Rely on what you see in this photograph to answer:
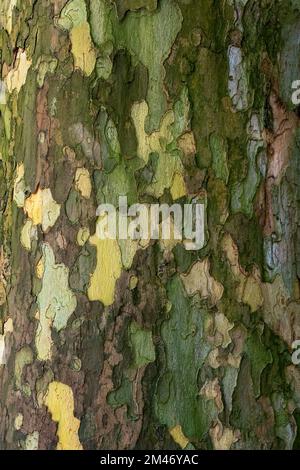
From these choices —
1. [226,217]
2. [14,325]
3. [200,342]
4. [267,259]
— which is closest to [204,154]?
[226,217]

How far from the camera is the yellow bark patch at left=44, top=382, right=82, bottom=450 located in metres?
1.36

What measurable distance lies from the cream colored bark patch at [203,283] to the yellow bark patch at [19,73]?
1.96ft

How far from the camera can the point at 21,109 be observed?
5.05ft

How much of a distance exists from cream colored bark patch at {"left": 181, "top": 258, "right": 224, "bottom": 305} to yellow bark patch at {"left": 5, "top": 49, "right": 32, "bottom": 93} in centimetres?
60

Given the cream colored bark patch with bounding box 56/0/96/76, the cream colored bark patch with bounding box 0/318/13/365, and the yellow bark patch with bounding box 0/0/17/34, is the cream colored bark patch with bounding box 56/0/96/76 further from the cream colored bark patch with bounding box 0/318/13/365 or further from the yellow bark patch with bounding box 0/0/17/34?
the cream colored bark patch with bounding box 0/318/13/365

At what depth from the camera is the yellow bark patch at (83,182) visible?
139cm

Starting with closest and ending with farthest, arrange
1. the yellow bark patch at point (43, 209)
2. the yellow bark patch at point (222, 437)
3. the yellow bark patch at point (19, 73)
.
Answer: the yellow bark patch at point (222, 437) → the yellow bark patch at point (43, 209) → the yellow bark patch at point (19, 73)

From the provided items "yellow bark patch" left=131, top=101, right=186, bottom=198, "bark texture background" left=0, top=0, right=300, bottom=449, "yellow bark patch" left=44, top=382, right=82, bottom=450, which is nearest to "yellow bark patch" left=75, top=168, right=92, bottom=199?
"bark texture background" left=0, top=0, right=300, bottom=449

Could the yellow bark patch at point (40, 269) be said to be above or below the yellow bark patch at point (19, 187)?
below

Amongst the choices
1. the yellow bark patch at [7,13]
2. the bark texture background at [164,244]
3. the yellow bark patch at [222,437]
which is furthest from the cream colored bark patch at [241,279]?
the yellow bark patch at [7,13]

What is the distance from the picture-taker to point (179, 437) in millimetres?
1328

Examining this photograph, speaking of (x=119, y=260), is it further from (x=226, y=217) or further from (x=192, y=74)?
(x=192, y=74)

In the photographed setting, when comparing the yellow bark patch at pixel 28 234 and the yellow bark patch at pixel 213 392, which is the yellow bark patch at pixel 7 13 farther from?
the yellow bark patch at pixel 213 392

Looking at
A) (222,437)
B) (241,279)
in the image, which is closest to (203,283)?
(241,279)
